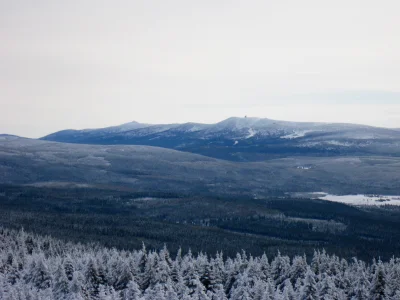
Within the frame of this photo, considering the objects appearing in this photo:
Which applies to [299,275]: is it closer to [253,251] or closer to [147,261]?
[147,261]

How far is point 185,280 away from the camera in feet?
312

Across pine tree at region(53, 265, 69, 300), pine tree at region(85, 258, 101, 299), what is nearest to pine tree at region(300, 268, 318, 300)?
pine tree at region(85, 258, 101, 299)

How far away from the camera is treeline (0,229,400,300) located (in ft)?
284

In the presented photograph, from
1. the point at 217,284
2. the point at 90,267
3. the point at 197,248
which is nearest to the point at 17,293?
the point at 90,267

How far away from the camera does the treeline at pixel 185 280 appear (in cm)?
8650

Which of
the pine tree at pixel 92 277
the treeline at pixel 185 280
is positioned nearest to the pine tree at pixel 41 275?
the treeline at pixel 185 280

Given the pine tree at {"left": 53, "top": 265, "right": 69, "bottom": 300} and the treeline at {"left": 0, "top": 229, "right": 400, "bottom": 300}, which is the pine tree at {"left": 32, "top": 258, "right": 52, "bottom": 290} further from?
the pine tree at {"left": 53, "top": 265, "right": 69, "bottom": 300}

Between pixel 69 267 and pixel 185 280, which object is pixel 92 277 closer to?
pixel 69 267

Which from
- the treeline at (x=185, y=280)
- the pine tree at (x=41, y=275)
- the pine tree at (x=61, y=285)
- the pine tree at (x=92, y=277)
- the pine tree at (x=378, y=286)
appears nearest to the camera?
the treeline at (x=185, y=280)

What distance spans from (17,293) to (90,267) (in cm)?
1379

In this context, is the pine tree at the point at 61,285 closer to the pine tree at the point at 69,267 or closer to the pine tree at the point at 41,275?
the pine tree at the point at 41,275

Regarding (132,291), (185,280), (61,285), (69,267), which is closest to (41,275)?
(69,267)

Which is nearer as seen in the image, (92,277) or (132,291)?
(132,291)

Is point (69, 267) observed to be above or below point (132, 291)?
above
